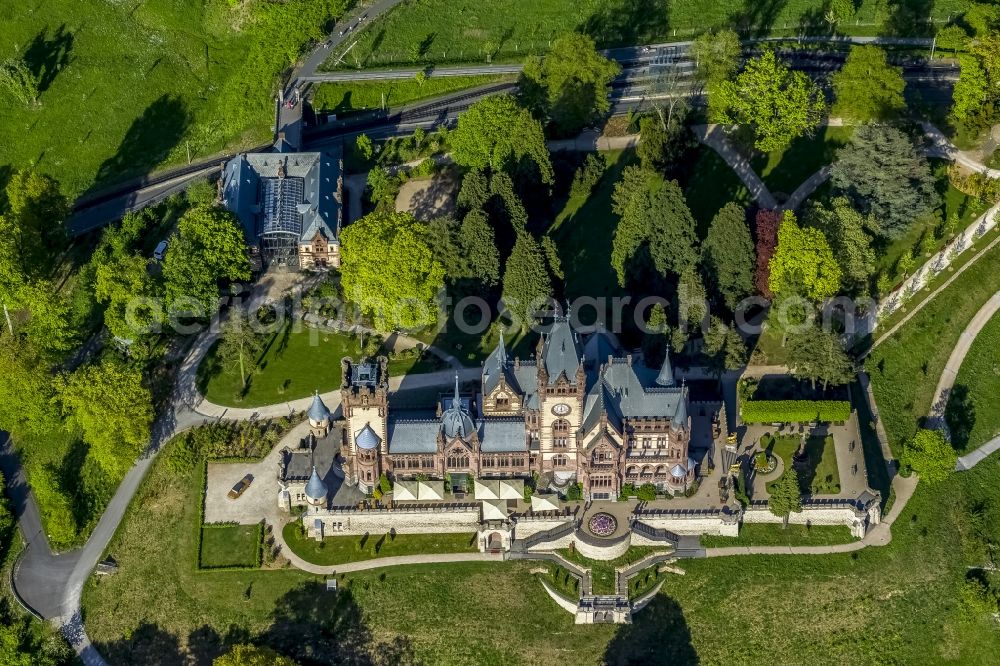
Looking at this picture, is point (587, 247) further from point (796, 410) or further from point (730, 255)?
point (796, 410)

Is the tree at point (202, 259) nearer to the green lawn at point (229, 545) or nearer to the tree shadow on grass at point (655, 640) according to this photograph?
the green lawn at point (229, 545)

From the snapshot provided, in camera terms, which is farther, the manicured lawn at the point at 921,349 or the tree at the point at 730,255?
the tree at the point at 730,255

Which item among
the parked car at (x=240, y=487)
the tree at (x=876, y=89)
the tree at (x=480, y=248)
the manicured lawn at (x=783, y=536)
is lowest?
the manicured lawn at (x=783, y=536)

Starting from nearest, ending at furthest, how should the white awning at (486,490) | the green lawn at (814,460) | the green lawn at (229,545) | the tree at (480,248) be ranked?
the white awning at (486,490), the green lawn at (229,545), the green lawn at (814,460), the tree at (480,248)

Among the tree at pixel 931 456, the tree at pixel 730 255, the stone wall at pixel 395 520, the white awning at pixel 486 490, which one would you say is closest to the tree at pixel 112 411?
the stone wall at pixel 395 520

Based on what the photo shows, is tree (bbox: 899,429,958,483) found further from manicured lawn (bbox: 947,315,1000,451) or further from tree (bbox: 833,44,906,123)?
tree (bbox: 833,44,906,123)

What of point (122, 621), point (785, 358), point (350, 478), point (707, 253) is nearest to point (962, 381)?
point (785, 358)
